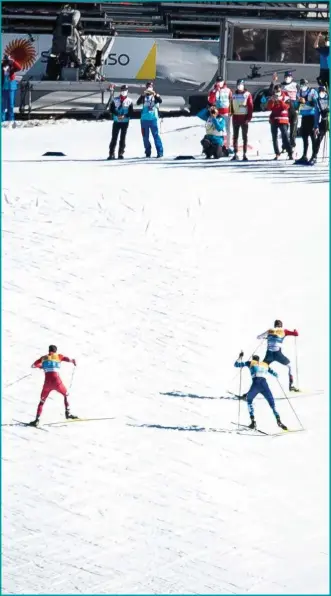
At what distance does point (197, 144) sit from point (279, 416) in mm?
7965

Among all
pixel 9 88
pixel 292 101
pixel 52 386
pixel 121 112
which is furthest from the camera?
pixel 9 88

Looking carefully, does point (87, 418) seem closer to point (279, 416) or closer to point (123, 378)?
point (123, 378)

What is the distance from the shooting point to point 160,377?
545 inches

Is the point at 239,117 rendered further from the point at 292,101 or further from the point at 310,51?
the point at 310,51

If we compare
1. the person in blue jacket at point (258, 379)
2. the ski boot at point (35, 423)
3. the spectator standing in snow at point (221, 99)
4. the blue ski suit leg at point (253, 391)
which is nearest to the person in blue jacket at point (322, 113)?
the spectator standing in snow at point (221, 99)

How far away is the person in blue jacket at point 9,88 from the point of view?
20.4 meters

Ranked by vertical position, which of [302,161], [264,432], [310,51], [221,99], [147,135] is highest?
[310,51]

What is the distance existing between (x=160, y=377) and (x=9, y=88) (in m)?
7.89

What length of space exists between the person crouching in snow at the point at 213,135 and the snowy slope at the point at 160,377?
78 centimetres

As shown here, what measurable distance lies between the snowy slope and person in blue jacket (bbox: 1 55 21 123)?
266 centimetres

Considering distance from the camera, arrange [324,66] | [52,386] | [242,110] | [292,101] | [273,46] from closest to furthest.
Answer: [52,386]
[242,110]
[292,101]
[324,66]
[273,46]

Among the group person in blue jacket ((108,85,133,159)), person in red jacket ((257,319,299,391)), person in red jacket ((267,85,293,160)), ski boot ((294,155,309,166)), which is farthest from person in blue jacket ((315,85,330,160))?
person in red jacket ((257,319,299,391))

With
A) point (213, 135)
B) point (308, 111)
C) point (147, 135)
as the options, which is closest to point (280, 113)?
point (308, 111)

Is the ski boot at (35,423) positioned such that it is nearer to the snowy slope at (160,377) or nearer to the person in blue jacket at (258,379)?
the snowy slope at (160,377)
